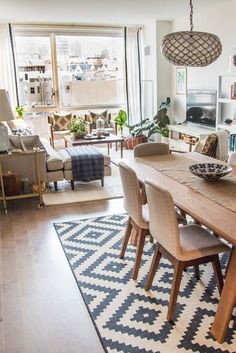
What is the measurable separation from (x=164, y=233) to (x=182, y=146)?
4748 mm

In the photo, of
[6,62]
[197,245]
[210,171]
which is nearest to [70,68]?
[6,62]

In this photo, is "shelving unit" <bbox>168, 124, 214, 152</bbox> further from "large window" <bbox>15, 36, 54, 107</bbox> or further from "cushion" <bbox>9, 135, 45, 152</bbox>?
"large window" <bbox>15, 36, 54, 107</bbox>

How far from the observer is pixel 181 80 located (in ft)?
24.1

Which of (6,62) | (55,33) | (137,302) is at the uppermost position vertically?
(55,33)

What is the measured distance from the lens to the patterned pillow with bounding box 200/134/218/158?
4.45 m

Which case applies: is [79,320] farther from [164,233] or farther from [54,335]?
[164,233]

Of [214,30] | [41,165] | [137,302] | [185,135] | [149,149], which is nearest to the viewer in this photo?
[137,302]

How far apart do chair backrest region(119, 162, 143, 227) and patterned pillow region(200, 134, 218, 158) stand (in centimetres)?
196

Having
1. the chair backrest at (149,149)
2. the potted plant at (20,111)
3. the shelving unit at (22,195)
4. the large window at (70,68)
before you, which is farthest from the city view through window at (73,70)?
the chair backrest at (149,149)

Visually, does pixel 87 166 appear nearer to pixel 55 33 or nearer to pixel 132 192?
pixel 132 192

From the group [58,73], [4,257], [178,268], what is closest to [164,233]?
[178,268]

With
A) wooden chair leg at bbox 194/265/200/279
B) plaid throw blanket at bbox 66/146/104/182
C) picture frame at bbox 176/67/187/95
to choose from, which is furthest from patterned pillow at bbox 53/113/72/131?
wooden chair leg at bbox 194/265/200/279

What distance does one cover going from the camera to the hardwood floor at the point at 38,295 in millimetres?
2188

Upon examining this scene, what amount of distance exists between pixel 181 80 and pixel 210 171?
4.89 metres
